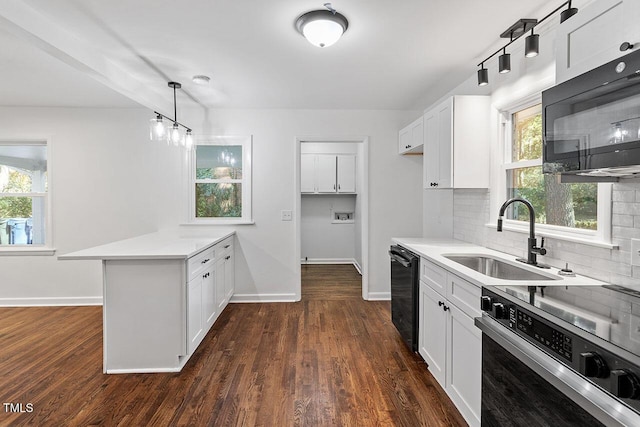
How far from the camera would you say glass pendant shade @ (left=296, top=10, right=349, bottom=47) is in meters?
1.98

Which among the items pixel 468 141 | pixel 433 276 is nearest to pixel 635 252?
pixel 433 276

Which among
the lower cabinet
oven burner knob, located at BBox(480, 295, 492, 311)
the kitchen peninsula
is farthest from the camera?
the kitchen peninsula

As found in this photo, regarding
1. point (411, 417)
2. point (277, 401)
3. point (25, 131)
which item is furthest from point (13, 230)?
point (411, 417)

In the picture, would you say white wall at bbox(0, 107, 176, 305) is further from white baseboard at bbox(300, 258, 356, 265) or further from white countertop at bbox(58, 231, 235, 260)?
white baseboard at bbox(300, 258, 356, 265)

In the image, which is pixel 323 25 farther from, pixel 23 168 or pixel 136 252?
pixel 23 168

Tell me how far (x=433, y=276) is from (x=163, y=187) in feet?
10.9

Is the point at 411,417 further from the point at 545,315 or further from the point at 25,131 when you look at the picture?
the point at 25,131

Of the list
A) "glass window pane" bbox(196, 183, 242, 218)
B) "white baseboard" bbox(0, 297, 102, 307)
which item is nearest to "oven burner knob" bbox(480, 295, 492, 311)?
"glass window pane" bbox(196, 183, 242, 218)

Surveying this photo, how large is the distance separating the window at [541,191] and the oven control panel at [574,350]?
0.77 m

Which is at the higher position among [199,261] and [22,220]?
[22,220]

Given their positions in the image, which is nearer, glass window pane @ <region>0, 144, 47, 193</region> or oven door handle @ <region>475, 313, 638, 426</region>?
oven door handle @ <region>475, 313, 638, 426</region>

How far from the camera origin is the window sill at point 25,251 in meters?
3.98

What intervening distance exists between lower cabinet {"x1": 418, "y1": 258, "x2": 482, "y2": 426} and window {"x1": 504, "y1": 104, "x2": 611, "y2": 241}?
28.5 inches

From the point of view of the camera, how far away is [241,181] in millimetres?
4199
